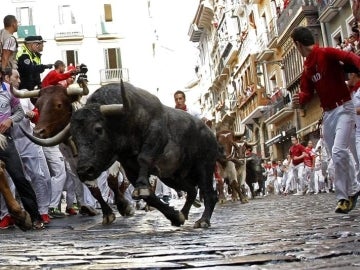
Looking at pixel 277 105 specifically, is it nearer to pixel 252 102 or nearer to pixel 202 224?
pixel 252 102

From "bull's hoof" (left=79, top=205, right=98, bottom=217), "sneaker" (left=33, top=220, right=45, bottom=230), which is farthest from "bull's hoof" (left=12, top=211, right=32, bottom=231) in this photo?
"bull's hoof" (left=79, top=205, right=98, bottom=217)

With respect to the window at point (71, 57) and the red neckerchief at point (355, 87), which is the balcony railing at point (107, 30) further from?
the red neckerchief at point (355, 87)

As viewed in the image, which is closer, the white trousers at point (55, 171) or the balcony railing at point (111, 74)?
the white trousers at point (55, 171)

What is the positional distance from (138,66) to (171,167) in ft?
137

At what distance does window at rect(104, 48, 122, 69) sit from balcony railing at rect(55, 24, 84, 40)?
220 cm

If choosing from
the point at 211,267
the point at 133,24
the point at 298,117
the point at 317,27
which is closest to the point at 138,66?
the point at 133,24

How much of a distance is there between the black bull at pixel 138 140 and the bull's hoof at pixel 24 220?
5.70 ft

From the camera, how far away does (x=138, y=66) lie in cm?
4825

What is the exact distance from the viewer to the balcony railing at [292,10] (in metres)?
33.2

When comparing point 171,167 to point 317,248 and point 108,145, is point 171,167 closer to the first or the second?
point 108,145

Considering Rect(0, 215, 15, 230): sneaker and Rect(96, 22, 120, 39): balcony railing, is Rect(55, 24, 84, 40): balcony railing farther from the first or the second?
Rect(0, 215, 15, 230): sneaker

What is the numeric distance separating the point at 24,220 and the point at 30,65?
3764mm

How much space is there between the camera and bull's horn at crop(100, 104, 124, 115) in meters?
6.27

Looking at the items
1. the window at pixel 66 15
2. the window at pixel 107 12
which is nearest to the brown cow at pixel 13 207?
the window at pixel 107 12
